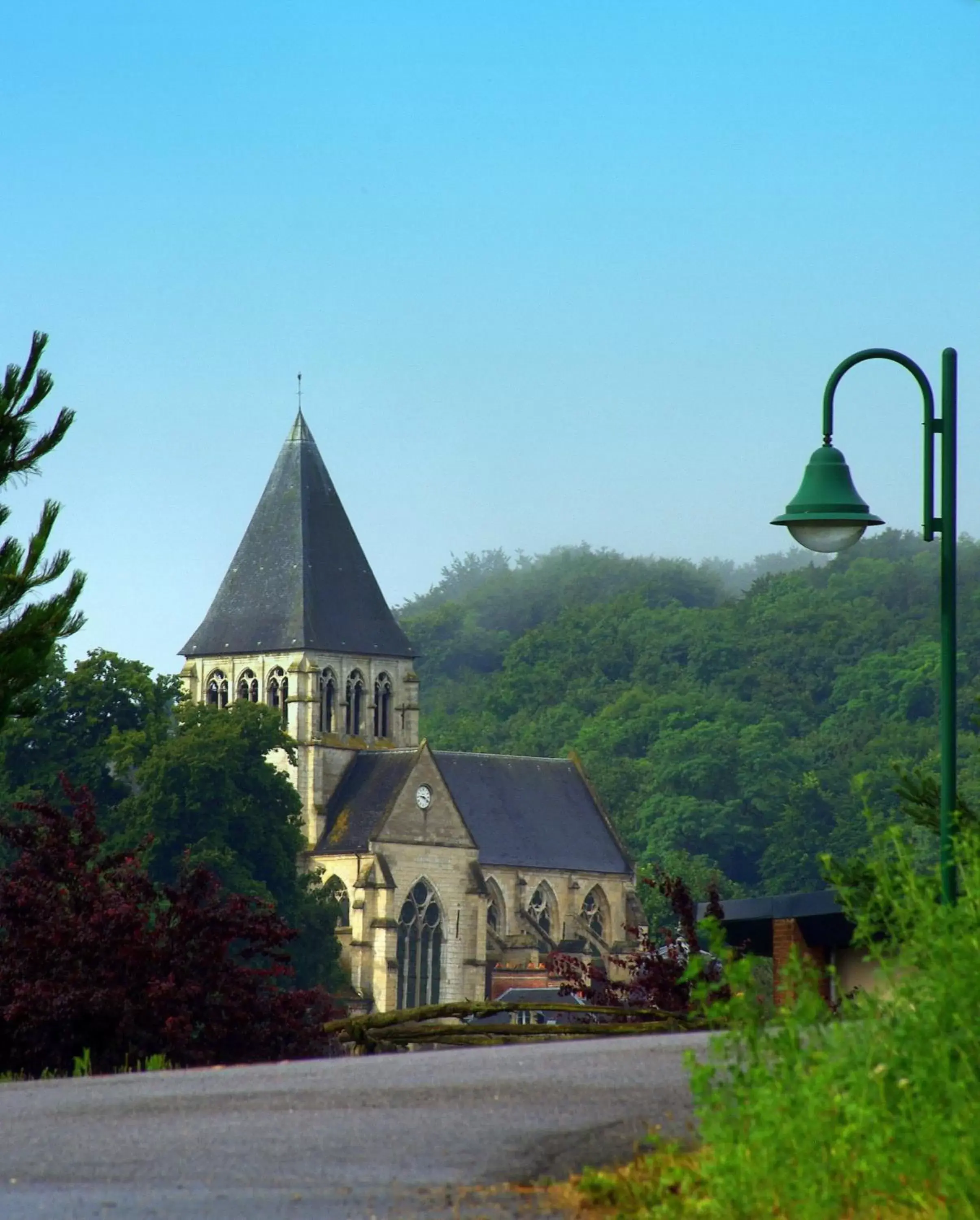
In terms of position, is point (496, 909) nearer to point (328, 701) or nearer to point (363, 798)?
point (363, 798)

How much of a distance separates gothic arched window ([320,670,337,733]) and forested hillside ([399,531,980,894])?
24216 mm

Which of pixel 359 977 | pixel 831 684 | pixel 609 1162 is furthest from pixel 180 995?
pixel 831 684

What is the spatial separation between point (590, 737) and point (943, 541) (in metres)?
129

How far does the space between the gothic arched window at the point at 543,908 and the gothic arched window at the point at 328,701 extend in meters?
9.84

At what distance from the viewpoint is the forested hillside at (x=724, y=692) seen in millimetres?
126438

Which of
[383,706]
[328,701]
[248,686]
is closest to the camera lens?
[328,701]

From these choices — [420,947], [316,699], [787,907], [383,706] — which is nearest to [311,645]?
[316,699]

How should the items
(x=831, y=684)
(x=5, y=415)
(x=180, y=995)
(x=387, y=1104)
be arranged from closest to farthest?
(x=387, y=1104)
(x=180, y=995)
(x=5, y=415)
(x=831, y=684)

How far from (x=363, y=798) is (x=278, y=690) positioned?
5.30 meters

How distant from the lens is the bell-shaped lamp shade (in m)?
14.0

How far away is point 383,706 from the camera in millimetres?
93312

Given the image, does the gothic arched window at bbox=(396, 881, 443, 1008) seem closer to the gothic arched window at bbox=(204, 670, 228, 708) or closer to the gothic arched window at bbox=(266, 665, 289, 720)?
the gothic arched window at bbox=(266, 665, 289, 720)

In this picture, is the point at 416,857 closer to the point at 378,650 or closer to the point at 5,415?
the point at 378,650

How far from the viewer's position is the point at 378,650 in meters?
92.5
